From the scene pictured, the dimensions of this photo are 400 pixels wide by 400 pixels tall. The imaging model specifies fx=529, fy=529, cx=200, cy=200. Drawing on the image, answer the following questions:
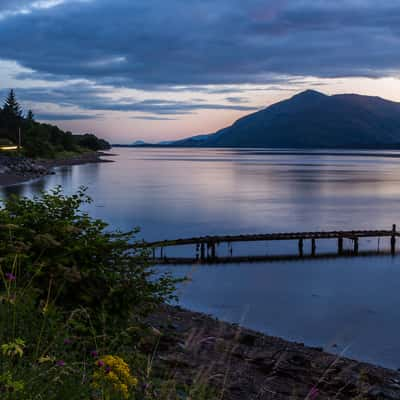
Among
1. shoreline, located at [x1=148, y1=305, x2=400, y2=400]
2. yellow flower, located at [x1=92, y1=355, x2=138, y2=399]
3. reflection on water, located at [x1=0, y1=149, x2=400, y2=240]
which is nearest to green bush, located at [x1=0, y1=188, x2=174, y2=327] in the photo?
shoreline, located at [x1=148, y1=305, x2=400, y2=400]

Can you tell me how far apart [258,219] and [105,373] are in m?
54.4

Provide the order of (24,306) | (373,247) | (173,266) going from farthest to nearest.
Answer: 1. (373,247)
2. (173,266)
3. (24,306)

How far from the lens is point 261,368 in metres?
13.7

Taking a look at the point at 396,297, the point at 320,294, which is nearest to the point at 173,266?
the point at 320,294

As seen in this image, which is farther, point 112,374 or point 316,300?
point 316,300

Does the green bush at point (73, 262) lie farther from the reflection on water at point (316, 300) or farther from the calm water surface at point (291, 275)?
the reflection on water at point (316, 300)

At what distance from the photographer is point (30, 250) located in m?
9.77

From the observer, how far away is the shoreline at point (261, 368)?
1182 centimetres

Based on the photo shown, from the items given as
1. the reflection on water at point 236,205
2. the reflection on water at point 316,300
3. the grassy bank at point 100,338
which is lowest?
the reflection on water at point 316,300

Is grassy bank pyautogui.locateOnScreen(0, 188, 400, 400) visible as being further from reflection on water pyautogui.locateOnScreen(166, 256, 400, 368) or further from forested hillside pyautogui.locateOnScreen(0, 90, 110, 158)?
forested hillside pyautogui.locateOnScreen(0, 90, 110, 158)

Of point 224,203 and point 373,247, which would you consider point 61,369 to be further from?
point 224,203

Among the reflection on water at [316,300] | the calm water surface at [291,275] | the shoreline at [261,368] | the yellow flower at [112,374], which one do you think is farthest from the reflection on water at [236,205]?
the yellow flower at [112,374]

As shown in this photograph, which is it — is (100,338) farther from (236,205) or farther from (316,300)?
(236,205)

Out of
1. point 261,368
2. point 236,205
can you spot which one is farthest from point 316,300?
point 236,205
